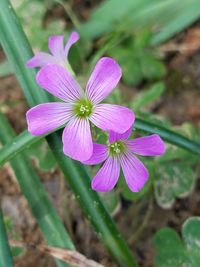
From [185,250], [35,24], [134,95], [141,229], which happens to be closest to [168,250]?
[185,250]

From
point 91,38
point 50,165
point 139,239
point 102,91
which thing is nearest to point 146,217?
point 139,239

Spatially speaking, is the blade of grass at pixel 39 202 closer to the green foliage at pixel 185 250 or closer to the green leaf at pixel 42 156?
the green leaf at pixel 42 156

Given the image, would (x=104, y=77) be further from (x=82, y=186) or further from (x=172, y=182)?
(x=172, y=182)

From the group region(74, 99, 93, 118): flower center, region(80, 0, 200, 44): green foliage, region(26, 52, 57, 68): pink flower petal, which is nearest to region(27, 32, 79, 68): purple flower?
region(26, 52, 57, 68): pink flower petal

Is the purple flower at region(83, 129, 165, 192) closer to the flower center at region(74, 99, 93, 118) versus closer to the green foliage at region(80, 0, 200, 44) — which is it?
the flower center at region(74, 99, 93, 118)

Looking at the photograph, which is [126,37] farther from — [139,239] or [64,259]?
[64,259]

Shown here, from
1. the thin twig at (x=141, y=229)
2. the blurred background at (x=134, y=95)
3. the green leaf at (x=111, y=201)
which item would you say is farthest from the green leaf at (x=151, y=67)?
the green leaf at (x=111, y=201)
